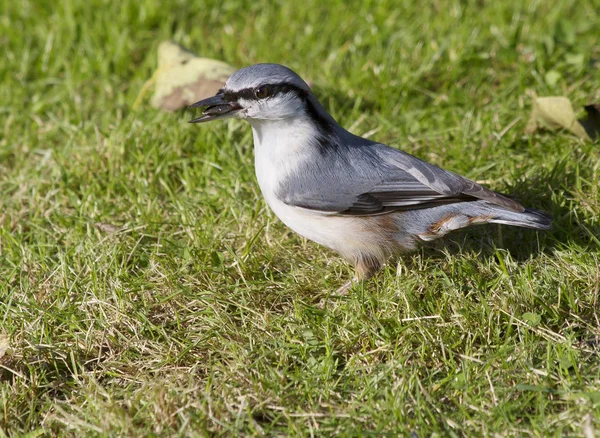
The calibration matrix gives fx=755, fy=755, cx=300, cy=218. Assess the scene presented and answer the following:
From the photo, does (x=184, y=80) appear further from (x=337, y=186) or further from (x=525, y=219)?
(x=525, y=219)

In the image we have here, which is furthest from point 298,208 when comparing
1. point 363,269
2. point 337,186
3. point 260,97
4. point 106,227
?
point 106,227

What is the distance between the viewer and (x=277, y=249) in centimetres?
450

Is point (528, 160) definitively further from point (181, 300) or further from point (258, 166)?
point (181, 300)

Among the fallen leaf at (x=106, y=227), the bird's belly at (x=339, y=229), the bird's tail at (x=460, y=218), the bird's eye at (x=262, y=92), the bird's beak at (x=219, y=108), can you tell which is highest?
the bird's eye at (x=262, y=92)

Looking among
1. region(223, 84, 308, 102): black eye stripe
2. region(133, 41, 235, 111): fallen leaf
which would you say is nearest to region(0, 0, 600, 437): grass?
region(133, 41, 235, 111): fallen leaf

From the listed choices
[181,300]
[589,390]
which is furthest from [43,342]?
[589,390]

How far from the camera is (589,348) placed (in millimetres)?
3625

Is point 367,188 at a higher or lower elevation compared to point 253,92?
lower

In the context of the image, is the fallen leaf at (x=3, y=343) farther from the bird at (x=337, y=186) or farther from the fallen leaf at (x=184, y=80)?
the fallen leaf at (x=184, y=80)

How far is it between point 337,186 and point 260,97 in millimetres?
635

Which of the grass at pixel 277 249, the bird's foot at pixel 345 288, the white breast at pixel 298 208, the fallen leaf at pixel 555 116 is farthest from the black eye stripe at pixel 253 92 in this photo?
the fallen leaf at pixel 555 116

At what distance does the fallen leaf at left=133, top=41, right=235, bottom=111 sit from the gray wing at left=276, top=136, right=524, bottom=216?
5.40 ft

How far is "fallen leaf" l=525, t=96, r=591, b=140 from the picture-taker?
16.7ft

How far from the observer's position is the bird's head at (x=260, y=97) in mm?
4039
